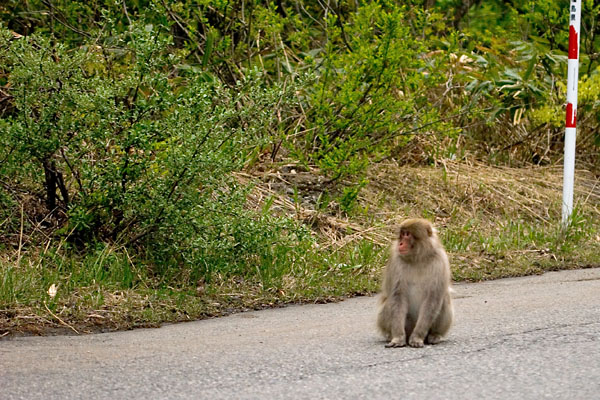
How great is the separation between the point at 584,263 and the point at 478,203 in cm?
222

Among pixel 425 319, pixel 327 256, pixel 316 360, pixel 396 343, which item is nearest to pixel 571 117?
pixel 327 256

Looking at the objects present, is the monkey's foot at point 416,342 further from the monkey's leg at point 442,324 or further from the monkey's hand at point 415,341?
the monkey's leg at point 442,324

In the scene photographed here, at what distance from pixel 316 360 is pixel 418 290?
911 millimetres

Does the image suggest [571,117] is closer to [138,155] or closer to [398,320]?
[138,155]

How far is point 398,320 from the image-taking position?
20.8 feet

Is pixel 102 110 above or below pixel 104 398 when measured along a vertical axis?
above

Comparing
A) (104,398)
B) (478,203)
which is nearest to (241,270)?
(104,398)

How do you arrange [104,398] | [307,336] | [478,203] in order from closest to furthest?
[104,398]
[307,336]
[478,203]

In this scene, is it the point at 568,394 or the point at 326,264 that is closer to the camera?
the point at 568,394

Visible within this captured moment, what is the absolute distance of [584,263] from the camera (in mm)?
9961

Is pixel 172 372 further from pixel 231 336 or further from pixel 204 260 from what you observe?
pixel 204 260

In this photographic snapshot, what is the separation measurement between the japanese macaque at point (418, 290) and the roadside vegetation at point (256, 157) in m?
1.81

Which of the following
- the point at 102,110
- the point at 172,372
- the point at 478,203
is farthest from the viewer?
the point at 478,203

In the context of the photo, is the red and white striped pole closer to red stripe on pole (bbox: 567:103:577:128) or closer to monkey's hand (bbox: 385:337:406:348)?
red stripe on pole (bbox: 567:103:577:128)
